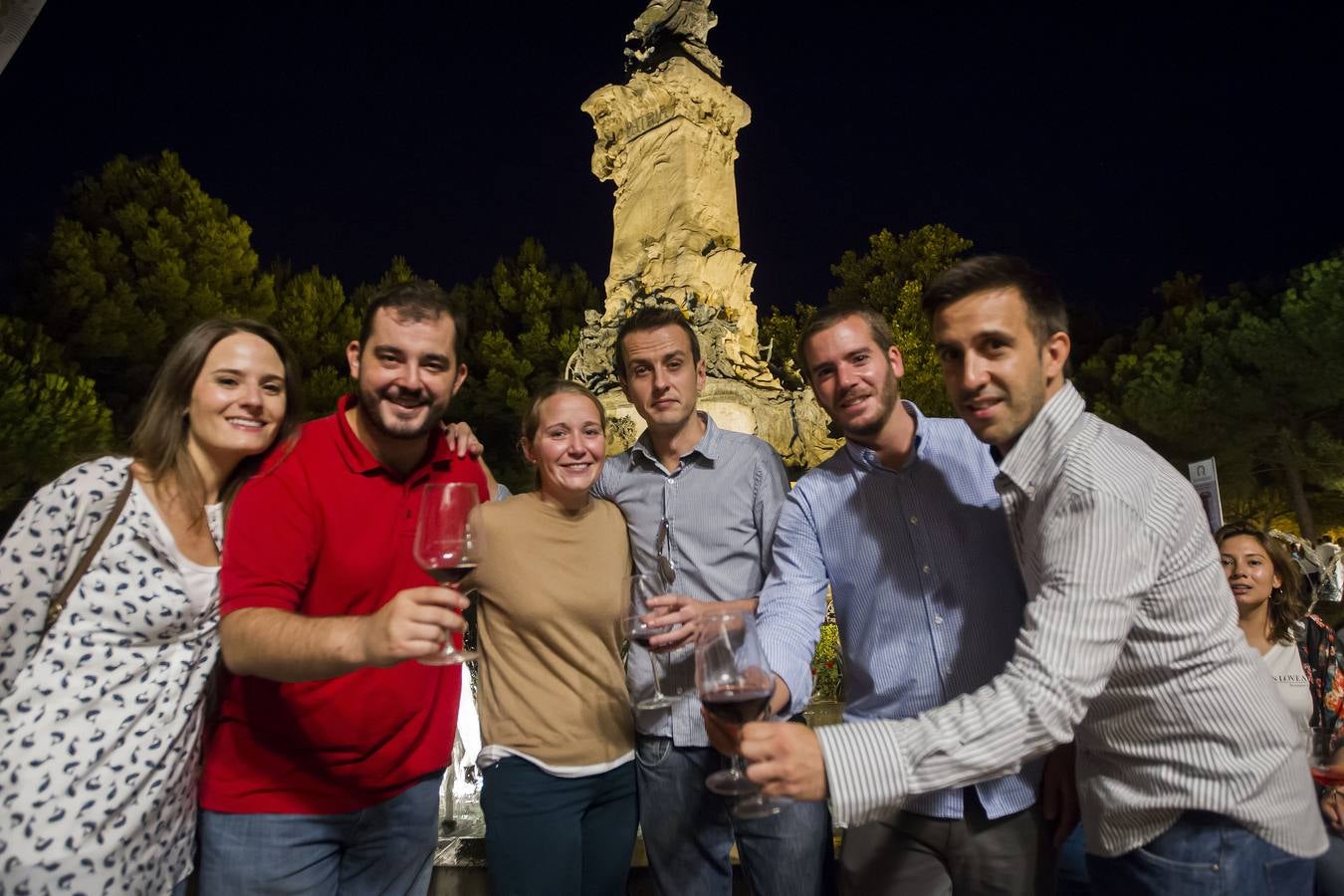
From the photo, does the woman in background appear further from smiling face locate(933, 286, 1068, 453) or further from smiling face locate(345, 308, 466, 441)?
smiling face locate(345, 308, 466, 441)

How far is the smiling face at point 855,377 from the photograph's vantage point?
245 centimetres

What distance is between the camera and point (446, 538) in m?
1.88

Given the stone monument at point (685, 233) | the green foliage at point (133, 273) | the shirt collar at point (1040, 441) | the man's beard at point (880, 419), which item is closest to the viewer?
the shirt collar at point (1040, 441)

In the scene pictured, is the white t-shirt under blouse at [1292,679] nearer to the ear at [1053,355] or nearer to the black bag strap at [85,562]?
the ear at [1053,355]

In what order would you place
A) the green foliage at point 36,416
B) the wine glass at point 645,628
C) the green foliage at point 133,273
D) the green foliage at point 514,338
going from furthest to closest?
1. the green foliage at point 514,338
2. the green foliage at point 133,273
3. the green foliage at point 36,416
4. the wine glass at point 645,628

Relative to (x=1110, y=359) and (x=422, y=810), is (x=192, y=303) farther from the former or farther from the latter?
(x=1110, y=359)

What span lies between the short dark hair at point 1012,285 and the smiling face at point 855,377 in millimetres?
469

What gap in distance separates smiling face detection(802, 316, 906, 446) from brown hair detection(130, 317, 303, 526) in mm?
1666

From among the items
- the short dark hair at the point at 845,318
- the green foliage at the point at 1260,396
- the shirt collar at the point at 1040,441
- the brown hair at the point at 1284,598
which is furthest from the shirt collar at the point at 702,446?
the green foliage at the point at 1260,396

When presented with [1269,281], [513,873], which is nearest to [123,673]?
[513,873]

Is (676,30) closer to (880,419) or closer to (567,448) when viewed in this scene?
(567,448)

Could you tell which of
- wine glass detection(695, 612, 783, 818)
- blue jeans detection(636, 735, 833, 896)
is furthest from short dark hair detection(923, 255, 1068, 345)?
blue jeans detection(636, 735, 833, 896)

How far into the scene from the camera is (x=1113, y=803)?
180 centimetres

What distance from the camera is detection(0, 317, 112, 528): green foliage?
1317cm
